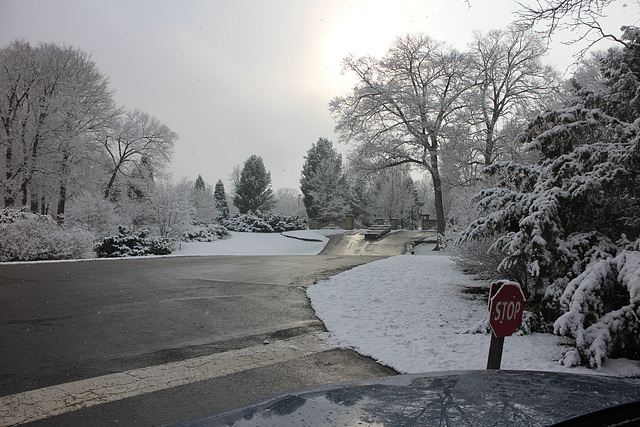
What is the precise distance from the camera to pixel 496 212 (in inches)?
238

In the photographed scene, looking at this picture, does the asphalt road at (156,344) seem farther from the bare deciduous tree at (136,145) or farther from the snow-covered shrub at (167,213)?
the bare deciduous tree at (136,145)

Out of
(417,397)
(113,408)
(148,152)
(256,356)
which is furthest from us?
(148,152)

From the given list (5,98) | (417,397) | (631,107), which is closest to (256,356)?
(417,397)

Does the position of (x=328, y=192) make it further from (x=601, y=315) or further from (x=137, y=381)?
(x=137, y=381)

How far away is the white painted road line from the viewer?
3059 mm

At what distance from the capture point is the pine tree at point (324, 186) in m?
45.5

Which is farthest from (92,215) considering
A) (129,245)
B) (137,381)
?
(137,381)

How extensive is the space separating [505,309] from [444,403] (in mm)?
1845

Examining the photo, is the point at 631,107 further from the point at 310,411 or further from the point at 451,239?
the point at 310,411

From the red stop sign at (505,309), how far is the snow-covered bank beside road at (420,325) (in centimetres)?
106

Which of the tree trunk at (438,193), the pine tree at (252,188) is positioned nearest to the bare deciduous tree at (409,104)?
the tree trunk at (438,193)

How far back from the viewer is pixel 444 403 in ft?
5.32

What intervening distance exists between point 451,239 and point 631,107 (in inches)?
214

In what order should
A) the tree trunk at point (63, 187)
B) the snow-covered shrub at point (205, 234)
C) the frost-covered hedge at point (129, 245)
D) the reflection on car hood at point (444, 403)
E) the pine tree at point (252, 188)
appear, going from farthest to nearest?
the pine tree at point (252, 188)
the snow-covered shrub at point (205, 234)
the tree trunk at point (63, 187)
the frost-covered hedge at point (129, 245)
the reflection on car hood at point (444, 403)
